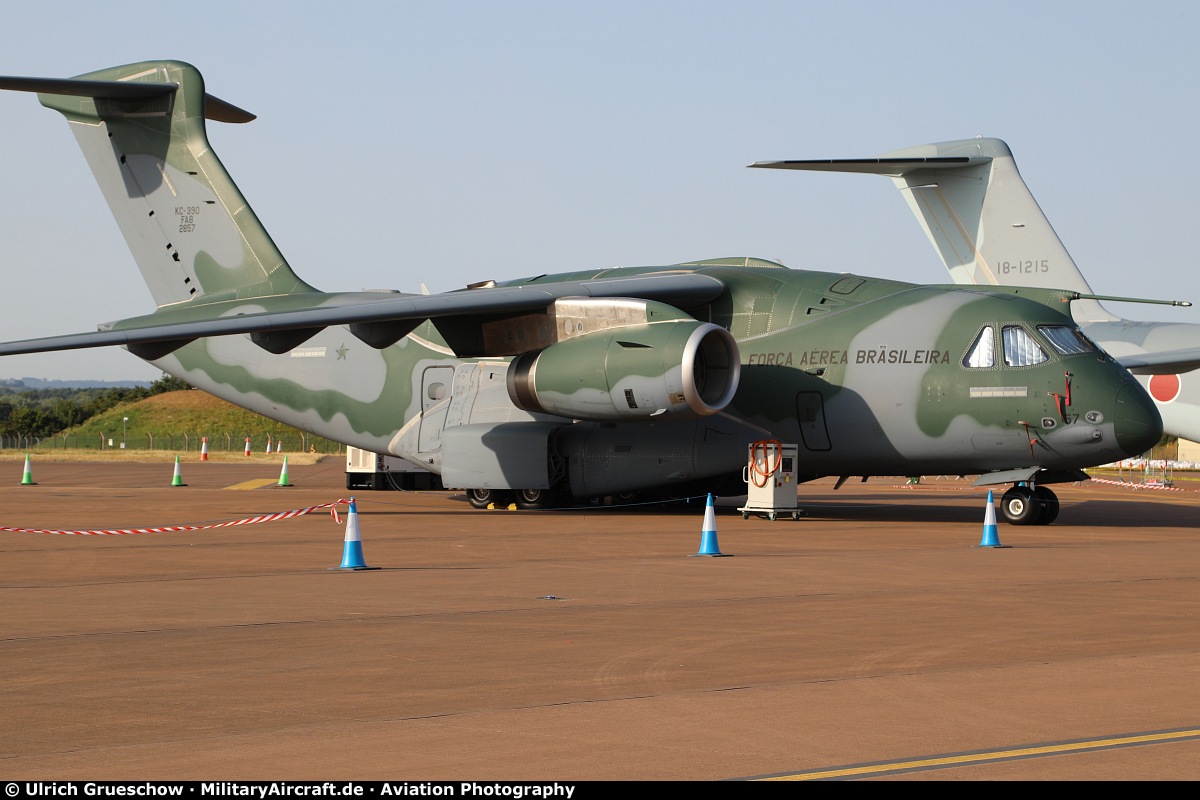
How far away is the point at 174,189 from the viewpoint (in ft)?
79.7

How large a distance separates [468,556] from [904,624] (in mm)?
6196

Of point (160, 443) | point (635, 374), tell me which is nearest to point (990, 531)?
point (635, 374)

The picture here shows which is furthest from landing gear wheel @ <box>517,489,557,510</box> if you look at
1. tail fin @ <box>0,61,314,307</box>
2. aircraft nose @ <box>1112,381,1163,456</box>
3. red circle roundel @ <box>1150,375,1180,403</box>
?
red circle roundel @ <box>1150,375,1180,403</box>

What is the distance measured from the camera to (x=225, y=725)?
6.58m

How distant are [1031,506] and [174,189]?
48.0 feet

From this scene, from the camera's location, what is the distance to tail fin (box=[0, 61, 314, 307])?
24.0 metres

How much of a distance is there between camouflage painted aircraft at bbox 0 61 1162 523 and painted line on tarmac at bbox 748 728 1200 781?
1292 centimetres

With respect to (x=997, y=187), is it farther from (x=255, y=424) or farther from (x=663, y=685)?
(x=255, y=424)

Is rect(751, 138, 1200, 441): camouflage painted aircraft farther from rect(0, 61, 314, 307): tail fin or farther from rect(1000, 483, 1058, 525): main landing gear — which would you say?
rect(0, 61, 314, 307): tail fin

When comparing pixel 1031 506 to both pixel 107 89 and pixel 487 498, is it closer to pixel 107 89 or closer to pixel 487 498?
pixel 487 498

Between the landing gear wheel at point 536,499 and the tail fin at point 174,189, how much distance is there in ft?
17.3

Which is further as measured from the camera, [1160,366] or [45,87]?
[1160,366]

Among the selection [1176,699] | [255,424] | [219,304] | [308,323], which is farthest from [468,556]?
[255,424]
